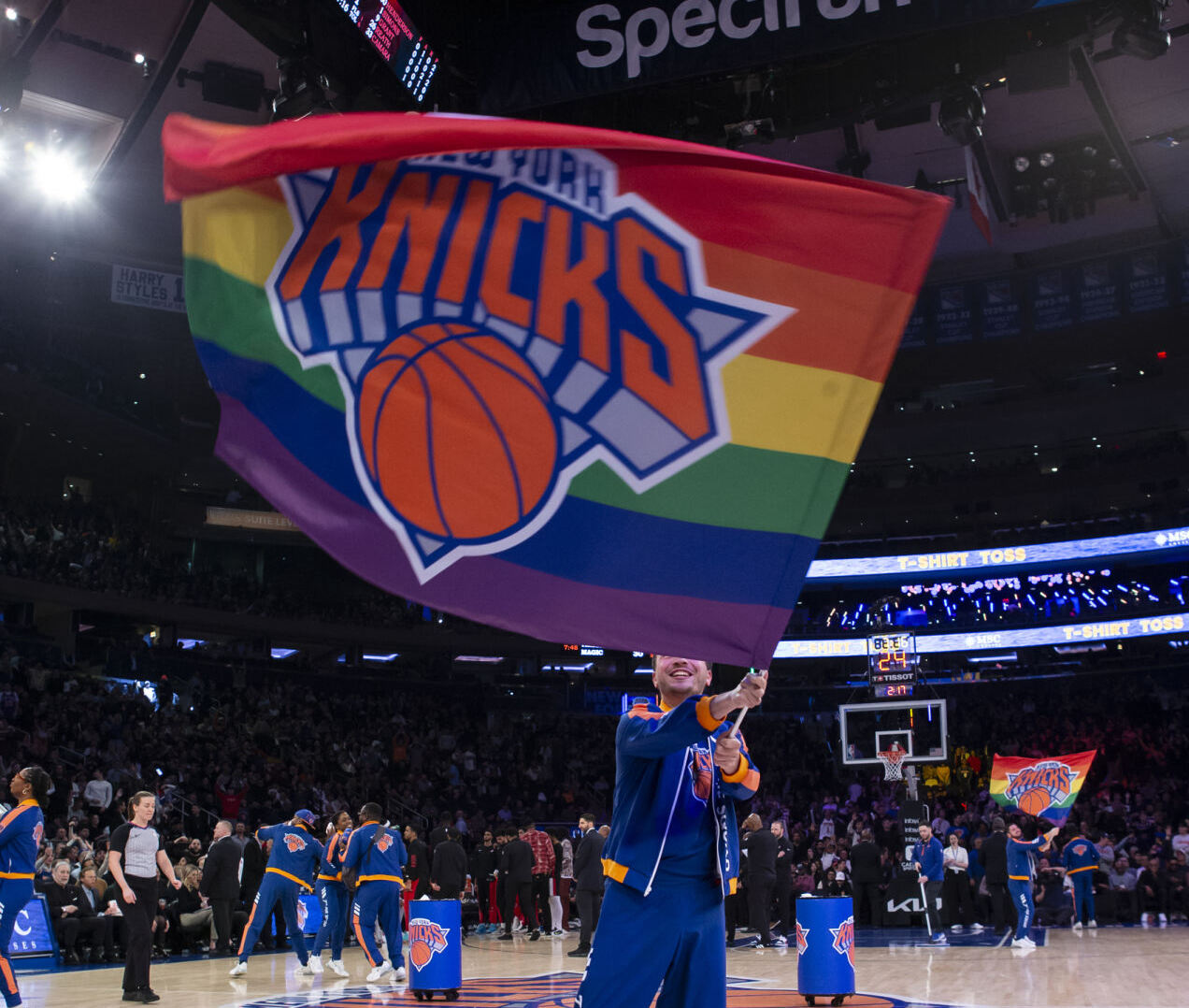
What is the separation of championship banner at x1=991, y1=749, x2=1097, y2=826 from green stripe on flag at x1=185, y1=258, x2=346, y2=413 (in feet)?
60.3

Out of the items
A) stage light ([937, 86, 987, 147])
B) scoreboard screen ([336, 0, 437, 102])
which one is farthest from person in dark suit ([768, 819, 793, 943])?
scoreboard screen ([336, 0, 437, 102])

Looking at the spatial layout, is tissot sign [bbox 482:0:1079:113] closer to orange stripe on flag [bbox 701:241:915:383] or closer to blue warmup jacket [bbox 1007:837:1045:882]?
orange stripe on flag [bbox 701:241:915:383]

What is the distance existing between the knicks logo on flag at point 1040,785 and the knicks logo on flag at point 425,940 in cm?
1353

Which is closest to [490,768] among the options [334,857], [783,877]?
[783,877]

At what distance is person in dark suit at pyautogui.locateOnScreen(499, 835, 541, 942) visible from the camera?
64.3 feet

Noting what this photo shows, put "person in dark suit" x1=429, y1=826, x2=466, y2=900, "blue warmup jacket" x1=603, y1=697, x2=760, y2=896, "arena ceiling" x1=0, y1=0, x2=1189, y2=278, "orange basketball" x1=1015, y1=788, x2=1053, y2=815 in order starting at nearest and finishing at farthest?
1. "blue warmup jacket" x1=603, y1=697, x2=760, y2=896
2. "person in dark suit" x1=429, y1=826, x2=466, y2=900
3. "arena ceiling" x1=0, y1=0, x2=1189, y2=278
4. "orange basketball" x1=1015, y1=788, x2=1053, y2=815

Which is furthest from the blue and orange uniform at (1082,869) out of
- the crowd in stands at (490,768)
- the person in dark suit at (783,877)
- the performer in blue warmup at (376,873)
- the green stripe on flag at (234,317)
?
the green stripe on flag at (234,317)

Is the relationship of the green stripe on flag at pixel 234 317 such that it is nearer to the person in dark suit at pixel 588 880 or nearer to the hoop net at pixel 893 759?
the person in dark suit at pixel 588 880

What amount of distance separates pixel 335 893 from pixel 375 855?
2473 millimetres

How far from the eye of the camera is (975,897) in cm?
2241

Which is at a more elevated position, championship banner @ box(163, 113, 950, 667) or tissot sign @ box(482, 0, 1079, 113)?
tissot sign @ box(482, 0, 1079, 113)

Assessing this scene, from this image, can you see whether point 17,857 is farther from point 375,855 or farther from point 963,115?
point 963,115

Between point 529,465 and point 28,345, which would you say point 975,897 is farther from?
point 28,345

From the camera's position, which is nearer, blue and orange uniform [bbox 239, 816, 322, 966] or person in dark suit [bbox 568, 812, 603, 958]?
blue and orange uniform [bbox 239, 816, 322, 966]
